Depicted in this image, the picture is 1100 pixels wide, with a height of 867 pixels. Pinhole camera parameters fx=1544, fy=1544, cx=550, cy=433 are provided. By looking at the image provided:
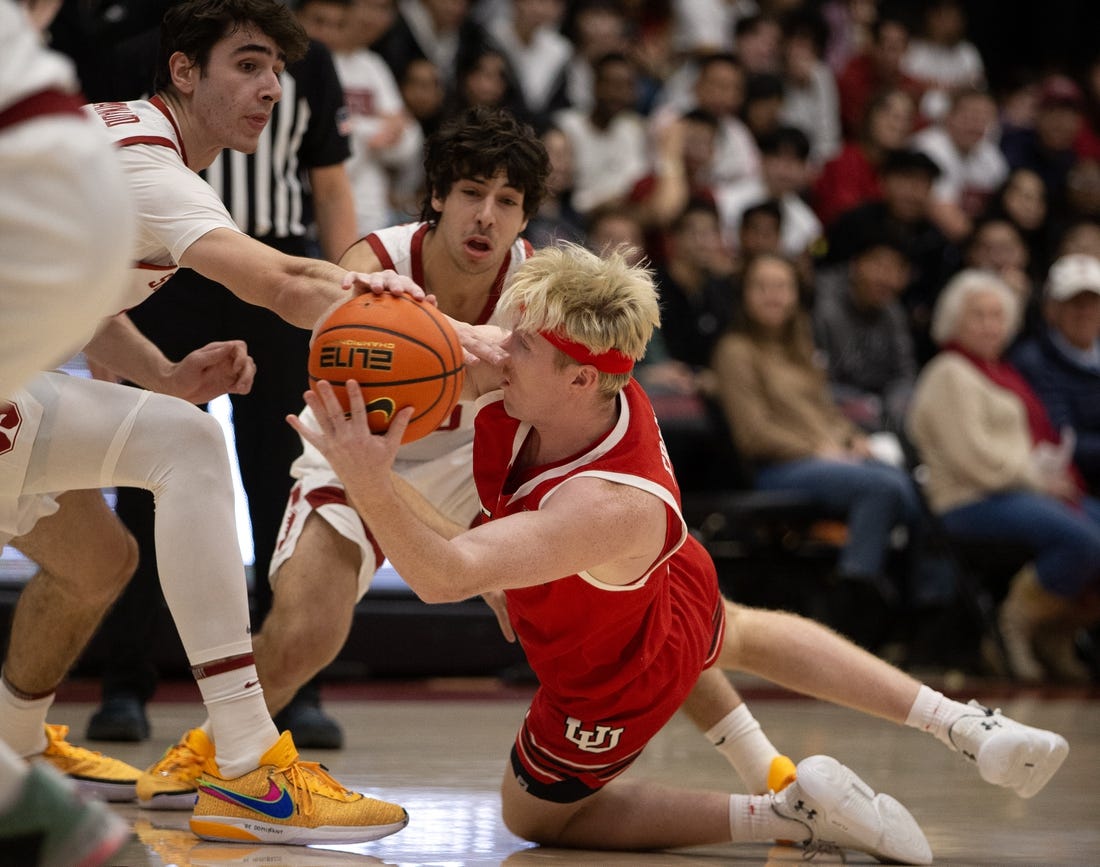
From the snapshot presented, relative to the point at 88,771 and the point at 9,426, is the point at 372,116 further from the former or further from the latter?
the point at 9,426

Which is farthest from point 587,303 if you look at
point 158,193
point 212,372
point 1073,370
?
point 1073,370

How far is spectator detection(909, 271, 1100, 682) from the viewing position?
750 cm

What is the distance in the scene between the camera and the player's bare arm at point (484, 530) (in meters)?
2.68

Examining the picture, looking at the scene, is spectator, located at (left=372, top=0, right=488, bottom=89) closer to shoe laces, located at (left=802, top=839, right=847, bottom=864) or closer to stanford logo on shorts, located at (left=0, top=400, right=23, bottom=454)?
stanford logo on shorts, located at (left=0, top=400, right=23, bottom=454)

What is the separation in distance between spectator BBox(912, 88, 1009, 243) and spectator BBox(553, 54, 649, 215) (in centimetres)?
245

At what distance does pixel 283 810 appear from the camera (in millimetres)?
3230

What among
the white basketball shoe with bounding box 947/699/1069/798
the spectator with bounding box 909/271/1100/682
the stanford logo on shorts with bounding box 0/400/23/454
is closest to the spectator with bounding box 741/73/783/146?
the spectator with bounding box 909/271/1100/682

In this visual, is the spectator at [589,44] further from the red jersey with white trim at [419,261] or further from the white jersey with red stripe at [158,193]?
the white jersey with red stripe at [158,193]

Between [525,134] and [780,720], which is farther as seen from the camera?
[780,720]

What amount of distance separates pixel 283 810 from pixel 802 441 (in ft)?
15.4

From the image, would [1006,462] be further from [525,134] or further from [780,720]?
[525,134]

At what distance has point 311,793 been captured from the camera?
10.7 feet

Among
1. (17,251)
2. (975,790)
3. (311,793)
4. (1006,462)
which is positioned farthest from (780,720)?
(17,251)

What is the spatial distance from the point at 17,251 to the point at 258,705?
4.77 ft
